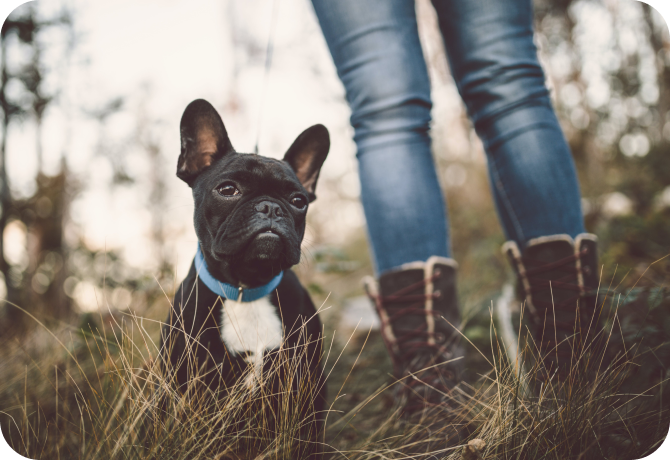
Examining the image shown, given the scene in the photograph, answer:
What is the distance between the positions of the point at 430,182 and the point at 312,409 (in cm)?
98

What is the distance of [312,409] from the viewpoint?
126cm

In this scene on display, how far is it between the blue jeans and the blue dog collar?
532mm

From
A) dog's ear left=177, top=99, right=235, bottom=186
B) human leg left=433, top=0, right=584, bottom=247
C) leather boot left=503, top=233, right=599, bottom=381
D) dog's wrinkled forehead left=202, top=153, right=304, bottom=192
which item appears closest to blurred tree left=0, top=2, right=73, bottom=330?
dog's ear left=177, top=99, right=235, bottom=186

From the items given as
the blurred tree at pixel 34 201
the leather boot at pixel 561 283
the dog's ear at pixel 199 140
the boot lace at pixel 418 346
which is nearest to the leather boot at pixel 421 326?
the boot lace at pixel 418 346

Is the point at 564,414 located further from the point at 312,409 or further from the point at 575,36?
the point at 575,36

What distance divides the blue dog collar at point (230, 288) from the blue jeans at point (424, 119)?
532mm

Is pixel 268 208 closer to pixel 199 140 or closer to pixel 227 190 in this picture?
pixel 227 190

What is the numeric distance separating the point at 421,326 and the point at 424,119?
0.86 meters

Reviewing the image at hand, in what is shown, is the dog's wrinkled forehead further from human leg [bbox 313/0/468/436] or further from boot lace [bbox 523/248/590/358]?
boot lace [bbox 523/248/590/358]

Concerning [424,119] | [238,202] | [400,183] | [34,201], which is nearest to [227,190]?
[238,202]

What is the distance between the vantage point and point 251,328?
1347 mm

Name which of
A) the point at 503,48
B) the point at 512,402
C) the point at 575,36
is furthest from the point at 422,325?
the point at 575,36

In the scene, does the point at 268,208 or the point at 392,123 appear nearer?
the point at 268,208

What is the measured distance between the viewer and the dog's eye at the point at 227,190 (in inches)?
53.5
